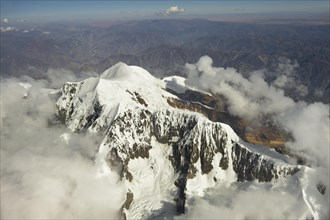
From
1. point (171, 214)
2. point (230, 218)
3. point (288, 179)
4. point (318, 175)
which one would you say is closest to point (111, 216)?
point (171, 214)

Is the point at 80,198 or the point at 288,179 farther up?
the point at 288,179

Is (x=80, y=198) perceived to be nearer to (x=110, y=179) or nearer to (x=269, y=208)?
Answer: (x=110, y=179)

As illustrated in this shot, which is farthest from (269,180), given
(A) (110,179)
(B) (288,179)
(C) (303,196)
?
(A) (110,179)

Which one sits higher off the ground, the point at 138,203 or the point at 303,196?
the point at 303,196

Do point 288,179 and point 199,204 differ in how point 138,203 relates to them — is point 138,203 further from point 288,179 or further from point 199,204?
point 288,179

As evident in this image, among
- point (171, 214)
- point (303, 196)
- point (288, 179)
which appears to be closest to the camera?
point (303, 196)

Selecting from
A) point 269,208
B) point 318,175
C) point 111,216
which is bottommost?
point 111,216

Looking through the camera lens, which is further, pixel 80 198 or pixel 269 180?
pixel 80 198

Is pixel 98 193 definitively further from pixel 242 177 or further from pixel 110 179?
pixel 242 177

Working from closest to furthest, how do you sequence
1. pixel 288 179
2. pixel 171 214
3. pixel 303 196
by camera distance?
pixel 303 196, pixel 288 179, pixel 171 214
